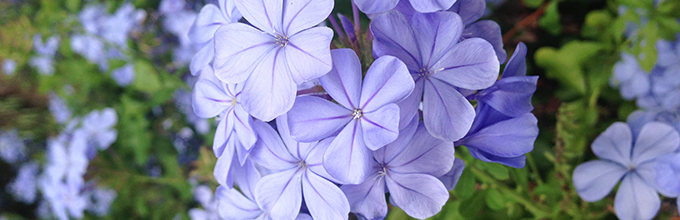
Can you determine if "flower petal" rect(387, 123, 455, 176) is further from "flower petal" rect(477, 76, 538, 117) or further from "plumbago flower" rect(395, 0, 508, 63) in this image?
"plumbago flower" rect(395, 0, 508, 63)

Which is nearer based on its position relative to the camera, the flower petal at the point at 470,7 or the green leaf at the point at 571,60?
the flower petal at the point at 470,7

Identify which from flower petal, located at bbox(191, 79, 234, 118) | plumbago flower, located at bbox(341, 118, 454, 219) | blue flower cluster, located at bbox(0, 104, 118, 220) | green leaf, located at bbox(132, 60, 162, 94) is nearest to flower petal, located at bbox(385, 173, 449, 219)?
plumbago flower, located at bbox(341, 118, 454, 219)

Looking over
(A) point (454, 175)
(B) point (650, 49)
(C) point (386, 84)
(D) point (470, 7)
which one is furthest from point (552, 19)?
(C) point (386, 84)

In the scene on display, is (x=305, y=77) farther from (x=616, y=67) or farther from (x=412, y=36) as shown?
(x=616, y=67)

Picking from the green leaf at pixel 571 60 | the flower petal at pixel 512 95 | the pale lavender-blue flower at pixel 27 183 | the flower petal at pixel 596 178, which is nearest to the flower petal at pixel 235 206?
the flower petal at pixel 512 95

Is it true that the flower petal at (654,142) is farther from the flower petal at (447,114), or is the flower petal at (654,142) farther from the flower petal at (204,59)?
the flower petal at (204,59)

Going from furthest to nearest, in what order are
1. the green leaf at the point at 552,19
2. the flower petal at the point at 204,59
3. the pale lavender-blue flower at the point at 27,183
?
the pale lavender-blue flower at the point at 27,183 < the green leaf at the point at 552,19 < the flower petal at the point at 204,59

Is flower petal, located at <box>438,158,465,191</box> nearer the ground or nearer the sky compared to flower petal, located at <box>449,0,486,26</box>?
nearer the ground
